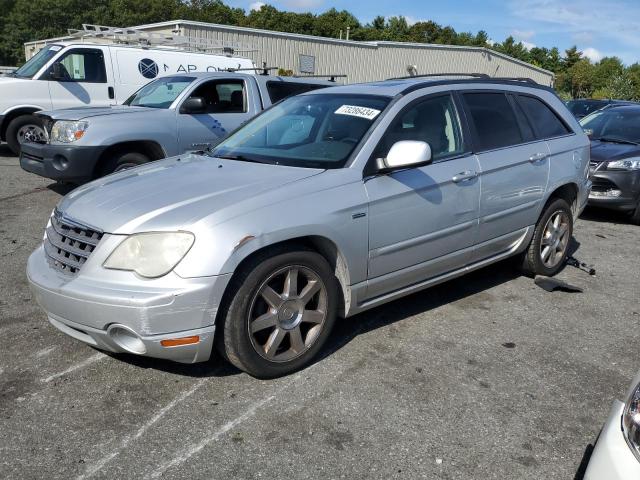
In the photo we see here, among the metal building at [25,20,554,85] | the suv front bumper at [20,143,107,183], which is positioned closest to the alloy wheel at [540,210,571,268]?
the suv front bumper at [20,143,107,183]

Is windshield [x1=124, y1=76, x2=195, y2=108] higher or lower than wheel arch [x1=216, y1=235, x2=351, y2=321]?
higher

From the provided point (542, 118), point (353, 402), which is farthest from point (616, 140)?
point (353, 402)

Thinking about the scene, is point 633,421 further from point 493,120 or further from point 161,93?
point 161,93

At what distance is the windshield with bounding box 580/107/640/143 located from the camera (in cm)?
864

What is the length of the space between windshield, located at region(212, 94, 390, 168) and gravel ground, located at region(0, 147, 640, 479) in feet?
4.03

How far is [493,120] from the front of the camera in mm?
4629

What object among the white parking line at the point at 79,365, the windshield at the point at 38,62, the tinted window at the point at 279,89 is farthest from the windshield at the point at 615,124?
the windshield at the point at 38,62

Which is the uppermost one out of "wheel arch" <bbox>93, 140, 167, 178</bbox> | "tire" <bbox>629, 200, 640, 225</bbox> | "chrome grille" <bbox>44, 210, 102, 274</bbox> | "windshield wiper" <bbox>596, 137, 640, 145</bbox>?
"chrome grille" <bbox>44, 210, 102, 274</bbox>

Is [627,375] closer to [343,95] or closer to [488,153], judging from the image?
[488,153]

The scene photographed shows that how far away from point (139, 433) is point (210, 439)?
13.7 inches

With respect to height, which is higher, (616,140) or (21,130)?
(616,140)

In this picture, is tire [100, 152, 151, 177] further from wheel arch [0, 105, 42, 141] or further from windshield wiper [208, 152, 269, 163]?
wheel arch [0, 105, 42, 141]

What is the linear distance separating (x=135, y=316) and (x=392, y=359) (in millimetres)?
1605

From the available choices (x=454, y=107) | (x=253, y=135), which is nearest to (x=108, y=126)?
(x=253, y=135)
